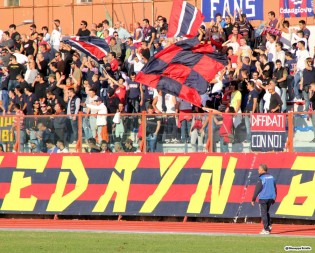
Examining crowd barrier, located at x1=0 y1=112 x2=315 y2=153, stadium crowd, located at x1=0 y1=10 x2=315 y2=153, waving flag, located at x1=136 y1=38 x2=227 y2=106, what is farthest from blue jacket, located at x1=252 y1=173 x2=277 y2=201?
waving flag, located at x1=136 y1=38 x2=227 y2=106

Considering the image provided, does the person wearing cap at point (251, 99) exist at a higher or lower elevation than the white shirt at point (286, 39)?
lower

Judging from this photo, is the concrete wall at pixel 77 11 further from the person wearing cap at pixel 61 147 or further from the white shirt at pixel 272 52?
the person wearing cap at pixel 61 147

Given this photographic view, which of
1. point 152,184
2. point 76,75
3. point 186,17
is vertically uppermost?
point 186,17

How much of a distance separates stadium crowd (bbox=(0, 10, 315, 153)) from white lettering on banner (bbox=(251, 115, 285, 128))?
→ 345mm

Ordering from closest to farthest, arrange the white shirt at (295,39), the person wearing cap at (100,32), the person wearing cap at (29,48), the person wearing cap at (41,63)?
the white shirt at (295,39), the person wearing cap at (41,63), the person wearing cap at (100,32), the person wearing cap at (29,48)

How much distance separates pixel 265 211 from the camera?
75.5 feet

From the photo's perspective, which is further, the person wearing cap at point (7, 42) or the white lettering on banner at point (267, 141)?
the person wearing cap at point (7, 42)

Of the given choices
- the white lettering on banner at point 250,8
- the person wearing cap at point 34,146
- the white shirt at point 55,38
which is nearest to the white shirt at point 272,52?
the white lettering on banner at point 250,8

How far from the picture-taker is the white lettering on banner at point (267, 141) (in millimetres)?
24922

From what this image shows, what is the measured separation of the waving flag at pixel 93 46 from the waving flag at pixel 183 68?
4052 millimetres

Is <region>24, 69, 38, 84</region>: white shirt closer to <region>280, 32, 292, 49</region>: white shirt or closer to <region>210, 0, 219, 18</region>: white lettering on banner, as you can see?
<region>210, 0, 219, 18</region>: white lettering on banner

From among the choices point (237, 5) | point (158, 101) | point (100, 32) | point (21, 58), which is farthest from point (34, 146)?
point (237, 5)

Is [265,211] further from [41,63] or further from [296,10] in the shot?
[41,63]

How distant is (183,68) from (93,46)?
481 centimetres
